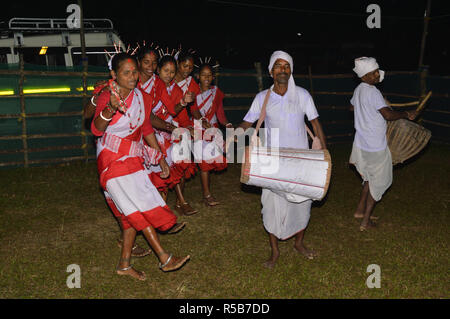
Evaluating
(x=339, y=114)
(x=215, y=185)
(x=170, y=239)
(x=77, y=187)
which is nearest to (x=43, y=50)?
(x=77, y=187)

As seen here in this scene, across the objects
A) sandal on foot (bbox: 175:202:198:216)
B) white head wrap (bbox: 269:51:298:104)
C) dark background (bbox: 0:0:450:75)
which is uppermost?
dark background (bbox: 0:0:450:75)

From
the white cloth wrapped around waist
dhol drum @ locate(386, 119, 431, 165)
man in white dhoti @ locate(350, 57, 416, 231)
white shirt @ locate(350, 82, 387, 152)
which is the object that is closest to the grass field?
man in white dhoti @ locate(350, 57, 416, 231)

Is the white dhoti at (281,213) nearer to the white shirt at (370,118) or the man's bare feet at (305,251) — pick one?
the man's bare feet at (305,251)

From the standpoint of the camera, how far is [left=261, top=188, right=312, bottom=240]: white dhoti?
4.09 metres

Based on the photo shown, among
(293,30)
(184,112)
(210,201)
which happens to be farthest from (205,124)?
(293,30)

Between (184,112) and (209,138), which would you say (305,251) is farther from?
(184,112)

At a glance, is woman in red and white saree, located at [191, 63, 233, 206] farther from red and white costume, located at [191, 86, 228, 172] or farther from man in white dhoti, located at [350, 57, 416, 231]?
man in white dhoti, located at [350, 57, 416, 231]

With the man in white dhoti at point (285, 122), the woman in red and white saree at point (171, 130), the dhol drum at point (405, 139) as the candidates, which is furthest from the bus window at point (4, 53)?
the dhol drum at point (405, 139)

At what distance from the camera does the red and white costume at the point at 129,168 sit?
3.60 meters

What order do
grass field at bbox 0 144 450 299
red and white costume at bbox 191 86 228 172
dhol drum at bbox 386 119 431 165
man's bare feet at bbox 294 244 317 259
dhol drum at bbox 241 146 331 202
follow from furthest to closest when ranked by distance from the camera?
1. red and white costume at bbox 191 86 228 172
2. dhol drum at bbox 386 119 431 165
3. man's bare feet at bbox 294 244 317 259
4. grass field at bbox 0 144 450 299
5. dhol drum at bbox 241 146 331 202

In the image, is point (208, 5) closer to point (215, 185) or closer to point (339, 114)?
point (339, 114)

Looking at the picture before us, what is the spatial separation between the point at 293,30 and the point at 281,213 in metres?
27.9

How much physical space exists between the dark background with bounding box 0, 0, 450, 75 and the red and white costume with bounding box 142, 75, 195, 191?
19.4 m

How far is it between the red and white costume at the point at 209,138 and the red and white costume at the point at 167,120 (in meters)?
0.28
